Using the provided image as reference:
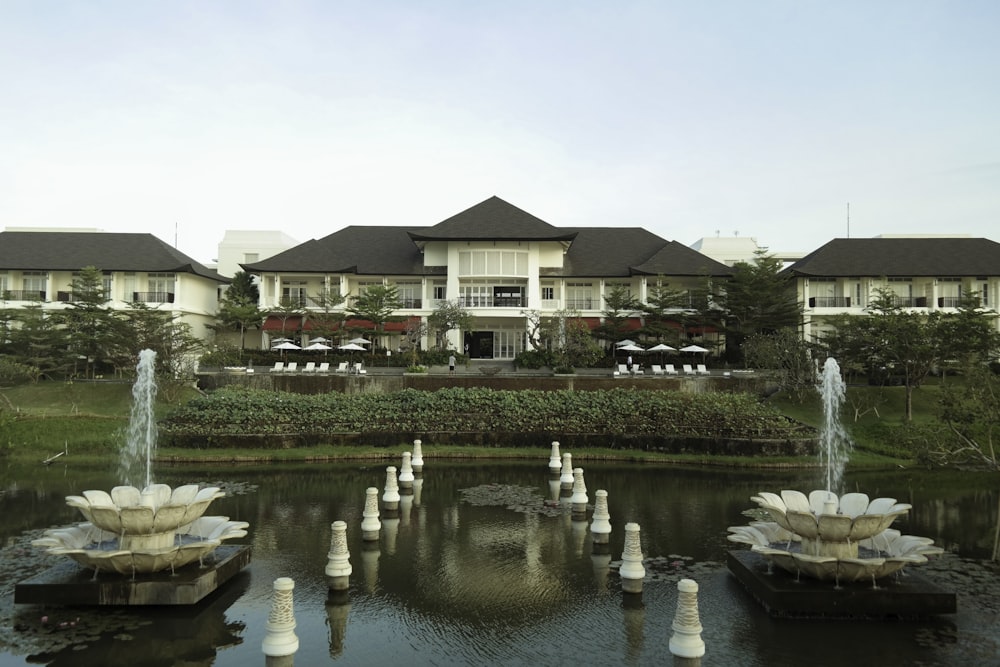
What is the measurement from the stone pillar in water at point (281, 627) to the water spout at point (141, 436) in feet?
35.8

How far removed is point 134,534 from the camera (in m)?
9.33

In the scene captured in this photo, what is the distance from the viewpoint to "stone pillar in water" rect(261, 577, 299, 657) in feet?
23.7

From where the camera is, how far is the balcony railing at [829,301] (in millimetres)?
42031

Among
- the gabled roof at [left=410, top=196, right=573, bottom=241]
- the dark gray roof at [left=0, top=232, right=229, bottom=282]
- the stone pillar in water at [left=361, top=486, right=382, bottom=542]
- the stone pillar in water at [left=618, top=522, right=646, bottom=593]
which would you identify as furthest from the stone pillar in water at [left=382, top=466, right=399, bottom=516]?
the dark gray roof at [left=0, top=232, right=229, bottom=282]

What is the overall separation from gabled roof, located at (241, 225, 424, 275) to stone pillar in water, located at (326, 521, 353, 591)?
34.6m

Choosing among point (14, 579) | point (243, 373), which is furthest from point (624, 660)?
point (243, 373)

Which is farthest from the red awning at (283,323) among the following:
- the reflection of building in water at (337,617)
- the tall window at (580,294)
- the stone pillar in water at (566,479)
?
the reflection of building in water at (337,617)

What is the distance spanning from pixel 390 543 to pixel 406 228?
40269 mm

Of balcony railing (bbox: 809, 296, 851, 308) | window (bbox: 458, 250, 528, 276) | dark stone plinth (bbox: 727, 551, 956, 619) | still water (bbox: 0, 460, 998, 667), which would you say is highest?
window (bbox: 458, 250, 528, 276)

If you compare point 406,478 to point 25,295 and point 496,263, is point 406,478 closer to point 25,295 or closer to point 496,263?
point 496,263

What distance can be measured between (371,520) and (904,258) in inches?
1662

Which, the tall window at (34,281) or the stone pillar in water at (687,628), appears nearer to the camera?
the stone pillar in water at (687,628)

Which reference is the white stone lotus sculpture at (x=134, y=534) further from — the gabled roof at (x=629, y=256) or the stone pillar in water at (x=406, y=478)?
the gabled roof at (x=629, y=256)

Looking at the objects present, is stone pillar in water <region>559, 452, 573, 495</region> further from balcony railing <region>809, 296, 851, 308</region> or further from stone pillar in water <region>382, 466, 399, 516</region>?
balcony railing <region>809, 296, 851, 308</region>
